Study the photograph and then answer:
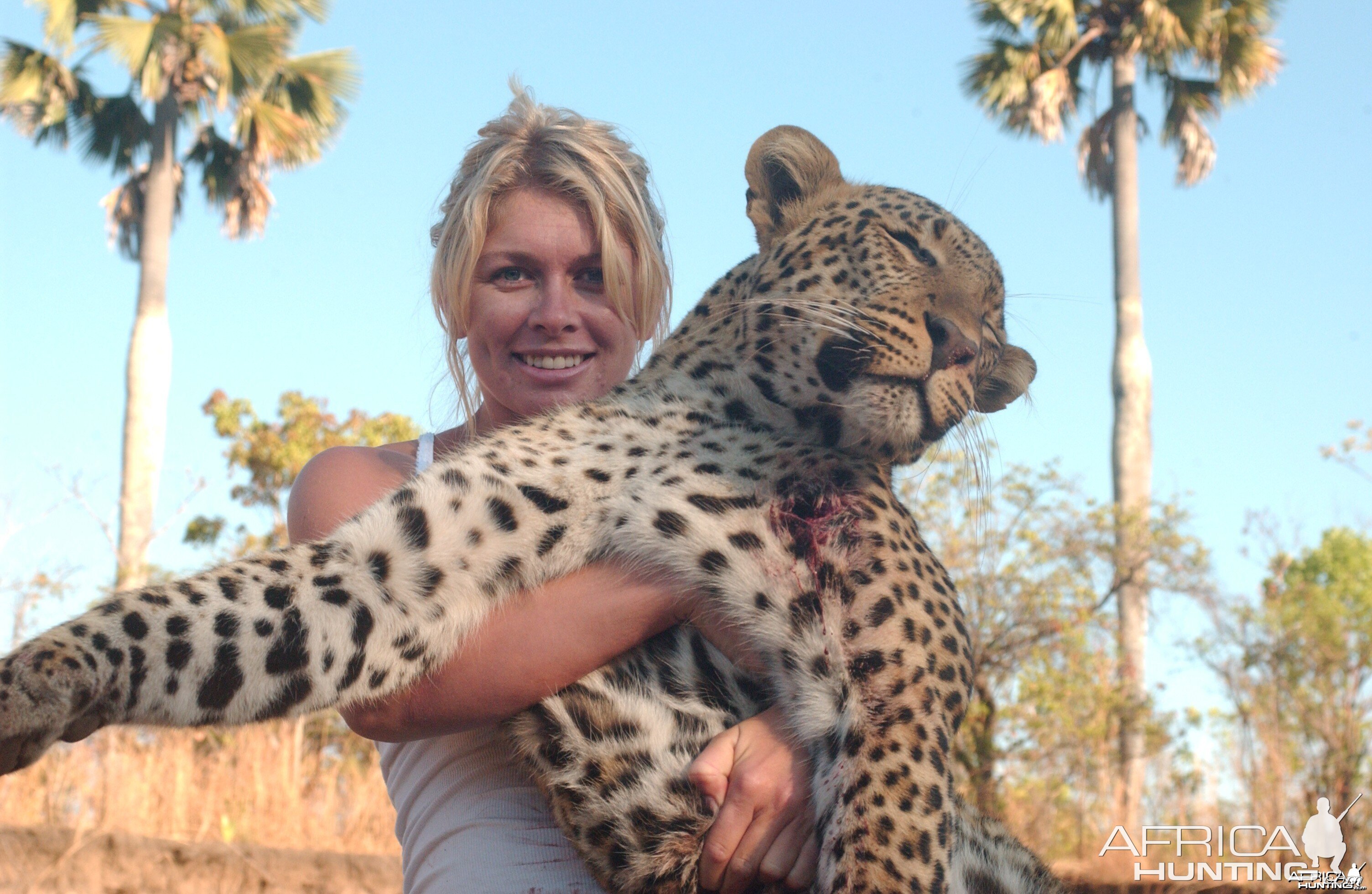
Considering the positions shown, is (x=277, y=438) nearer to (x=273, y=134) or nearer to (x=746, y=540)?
(x=273, y=134)

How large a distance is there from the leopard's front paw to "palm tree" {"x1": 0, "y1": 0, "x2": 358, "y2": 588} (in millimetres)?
18049

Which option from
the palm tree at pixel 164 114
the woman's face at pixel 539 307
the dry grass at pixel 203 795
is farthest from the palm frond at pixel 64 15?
the woman's face at pixel 539 307

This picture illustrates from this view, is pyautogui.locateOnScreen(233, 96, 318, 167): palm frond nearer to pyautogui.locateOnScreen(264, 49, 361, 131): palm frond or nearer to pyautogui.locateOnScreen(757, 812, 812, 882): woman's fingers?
pyautogui.locateOnScreen(264, 49, 361, 131): palm frond

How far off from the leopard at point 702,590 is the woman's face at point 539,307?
0.35 m

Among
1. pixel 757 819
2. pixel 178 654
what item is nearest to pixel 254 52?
pixel 178 654

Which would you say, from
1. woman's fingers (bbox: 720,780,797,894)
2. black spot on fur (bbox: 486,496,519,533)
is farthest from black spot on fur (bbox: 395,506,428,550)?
woman's fingers (bbox: 720,780,797,894)

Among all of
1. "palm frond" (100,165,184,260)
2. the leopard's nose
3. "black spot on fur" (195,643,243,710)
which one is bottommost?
"black spot on fur" (195,643,243,710)

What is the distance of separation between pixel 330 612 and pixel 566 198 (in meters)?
1.60

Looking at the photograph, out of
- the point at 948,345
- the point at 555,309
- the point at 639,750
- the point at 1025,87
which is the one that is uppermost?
the point at 1025,87

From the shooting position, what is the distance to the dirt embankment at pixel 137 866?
26.3 feet

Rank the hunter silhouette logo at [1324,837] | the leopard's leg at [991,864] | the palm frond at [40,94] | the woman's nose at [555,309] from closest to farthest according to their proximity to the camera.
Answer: the leopard's leg at [991,864], the woman's nose at [555,309], the hunter silhouette logo at [1324,837], the palm frond at [40,94]

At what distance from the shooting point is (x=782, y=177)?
3.54 metres

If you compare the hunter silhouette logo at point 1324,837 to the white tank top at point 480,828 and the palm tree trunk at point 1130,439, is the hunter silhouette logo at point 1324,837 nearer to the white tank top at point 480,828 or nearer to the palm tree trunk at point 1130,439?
the palm tree trunk at point 1130,439

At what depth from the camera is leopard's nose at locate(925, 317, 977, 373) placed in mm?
2955
